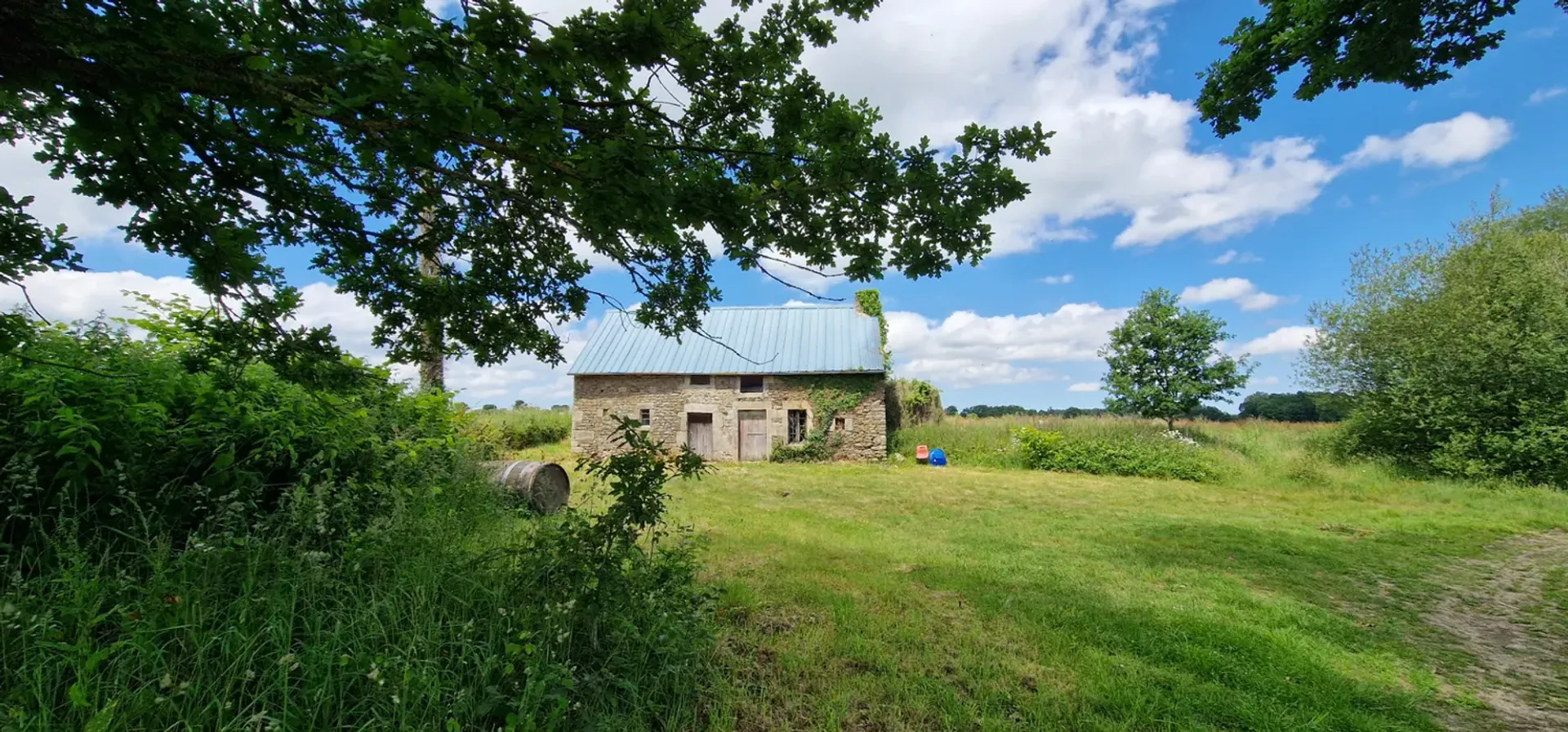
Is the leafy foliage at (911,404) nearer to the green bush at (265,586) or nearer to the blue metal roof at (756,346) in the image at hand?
the blue metal roof at (756,346)

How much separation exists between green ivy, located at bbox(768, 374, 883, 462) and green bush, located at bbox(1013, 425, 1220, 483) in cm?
467

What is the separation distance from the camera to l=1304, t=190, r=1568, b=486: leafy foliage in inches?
459

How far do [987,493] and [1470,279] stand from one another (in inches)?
520

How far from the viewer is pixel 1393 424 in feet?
44.6

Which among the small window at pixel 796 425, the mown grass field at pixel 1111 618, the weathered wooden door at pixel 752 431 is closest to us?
the mown grass field at pixel 1111 618

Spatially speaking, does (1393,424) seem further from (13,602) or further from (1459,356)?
(13,602)

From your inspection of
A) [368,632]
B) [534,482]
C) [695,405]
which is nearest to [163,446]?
[368,632]

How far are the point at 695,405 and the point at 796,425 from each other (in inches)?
125

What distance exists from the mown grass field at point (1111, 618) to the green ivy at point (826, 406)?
26.9 ft

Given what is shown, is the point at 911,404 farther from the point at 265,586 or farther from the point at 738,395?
the point at 265,586

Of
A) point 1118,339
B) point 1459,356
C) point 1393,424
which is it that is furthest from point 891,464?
point 1459,356

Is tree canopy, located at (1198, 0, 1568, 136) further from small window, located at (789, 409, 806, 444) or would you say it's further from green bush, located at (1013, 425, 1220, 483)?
small window, located at (789, 409, 806, 444)

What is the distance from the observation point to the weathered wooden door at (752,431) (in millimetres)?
18312

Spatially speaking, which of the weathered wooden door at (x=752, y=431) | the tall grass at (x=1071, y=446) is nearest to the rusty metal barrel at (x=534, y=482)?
the weathered wooden door at (x=752, y=431)
